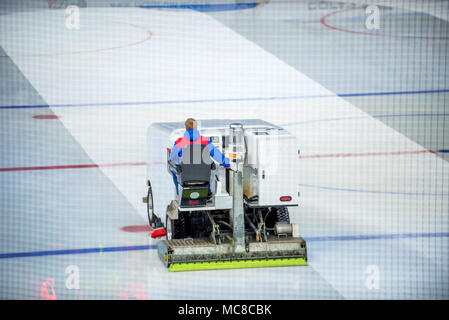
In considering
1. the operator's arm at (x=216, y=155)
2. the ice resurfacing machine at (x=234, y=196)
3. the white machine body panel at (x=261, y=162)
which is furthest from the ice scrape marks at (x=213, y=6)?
the operator's arm at (x=216, y=155)

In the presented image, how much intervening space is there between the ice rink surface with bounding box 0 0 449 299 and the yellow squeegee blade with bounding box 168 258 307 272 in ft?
0.20

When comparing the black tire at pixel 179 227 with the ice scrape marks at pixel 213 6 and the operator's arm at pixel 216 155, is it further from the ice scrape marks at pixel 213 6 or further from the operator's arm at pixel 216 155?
the ice scrape marks at pixel 213 6

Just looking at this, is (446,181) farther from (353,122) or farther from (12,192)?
(12,192)

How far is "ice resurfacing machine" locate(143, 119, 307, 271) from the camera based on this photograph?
803cm

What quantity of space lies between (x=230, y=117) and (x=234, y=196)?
24.4 ft

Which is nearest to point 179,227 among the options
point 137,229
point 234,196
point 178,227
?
point 178,227

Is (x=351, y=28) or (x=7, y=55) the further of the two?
(x=351, y=28)

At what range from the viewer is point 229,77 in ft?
63.0

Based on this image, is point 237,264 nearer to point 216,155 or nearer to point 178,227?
point 178,227

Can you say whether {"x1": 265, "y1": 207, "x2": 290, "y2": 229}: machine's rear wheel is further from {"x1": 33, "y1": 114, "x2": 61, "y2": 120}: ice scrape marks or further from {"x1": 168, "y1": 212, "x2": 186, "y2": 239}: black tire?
{"x1": 33, "y1": 114, "x2": 61, "y2": 120}: ice scrape marks

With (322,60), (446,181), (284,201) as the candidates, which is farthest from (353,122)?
(284,201)

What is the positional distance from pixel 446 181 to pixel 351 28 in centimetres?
1223

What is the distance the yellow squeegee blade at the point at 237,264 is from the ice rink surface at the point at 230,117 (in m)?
0.06

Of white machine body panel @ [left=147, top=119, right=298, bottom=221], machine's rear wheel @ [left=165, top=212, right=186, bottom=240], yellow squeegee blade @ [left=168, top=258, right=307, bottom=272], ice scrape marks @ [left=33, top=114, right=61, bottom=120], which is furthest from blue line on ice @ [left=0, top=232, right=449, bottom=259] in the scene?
ice scrape marks @ [left=33, top=114, right=61, bottom=120]
